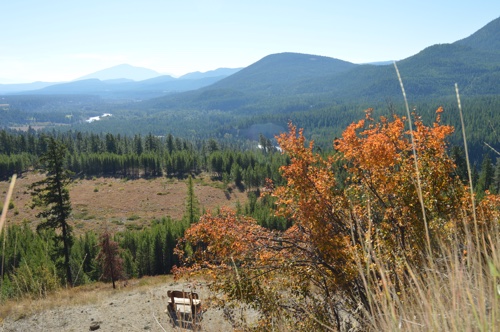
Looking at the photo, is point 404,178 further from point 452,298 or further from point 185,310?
point 185,310

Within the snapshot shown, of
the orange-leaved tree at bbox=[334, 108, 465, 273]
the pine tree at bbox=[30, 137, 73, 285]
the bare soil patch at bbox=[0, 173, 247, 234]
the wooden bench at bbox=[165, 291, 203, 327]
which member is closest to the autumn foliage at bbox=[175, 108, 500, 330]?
the orange-leaved tree at bbox=[334, 108, 465, 273]

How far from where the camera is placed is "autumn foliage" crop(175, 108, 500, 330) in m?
7.22

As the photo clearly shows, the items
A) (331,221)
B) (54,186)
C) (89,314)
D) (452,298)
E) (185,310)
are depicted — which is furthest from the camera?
(54,186)

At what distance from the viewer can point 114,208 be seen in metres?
80.1

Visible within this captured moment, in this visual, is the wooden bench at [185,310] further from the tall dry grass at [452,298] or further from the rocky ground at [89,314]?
the rocky ground at [89,314]

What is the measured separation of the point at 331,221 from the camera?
813 cm

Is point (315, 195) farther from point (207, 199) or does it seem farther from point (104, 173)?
point (104, 173)

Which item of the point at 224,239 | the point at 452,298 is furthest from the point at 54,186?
the point at 452,298

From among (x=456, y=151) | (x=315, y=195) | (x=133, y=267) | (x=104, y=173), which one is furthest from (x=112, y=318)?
(x=104, y=173)

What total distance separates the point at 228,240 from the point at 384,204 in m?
3.88

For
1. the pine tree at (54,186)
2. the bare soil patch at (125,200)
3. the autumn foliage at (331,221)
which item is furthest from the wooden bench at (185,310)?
the bare soil patch at (125,200)

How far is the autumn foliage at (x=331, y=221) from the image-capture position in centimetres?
722

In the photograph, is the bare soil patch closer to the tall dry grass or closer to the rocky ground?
the rocky ground

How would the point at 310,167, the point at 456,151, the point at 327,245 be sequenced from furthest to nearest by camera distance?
the point at 456,151, the point at 310,167, the point at 327,245
